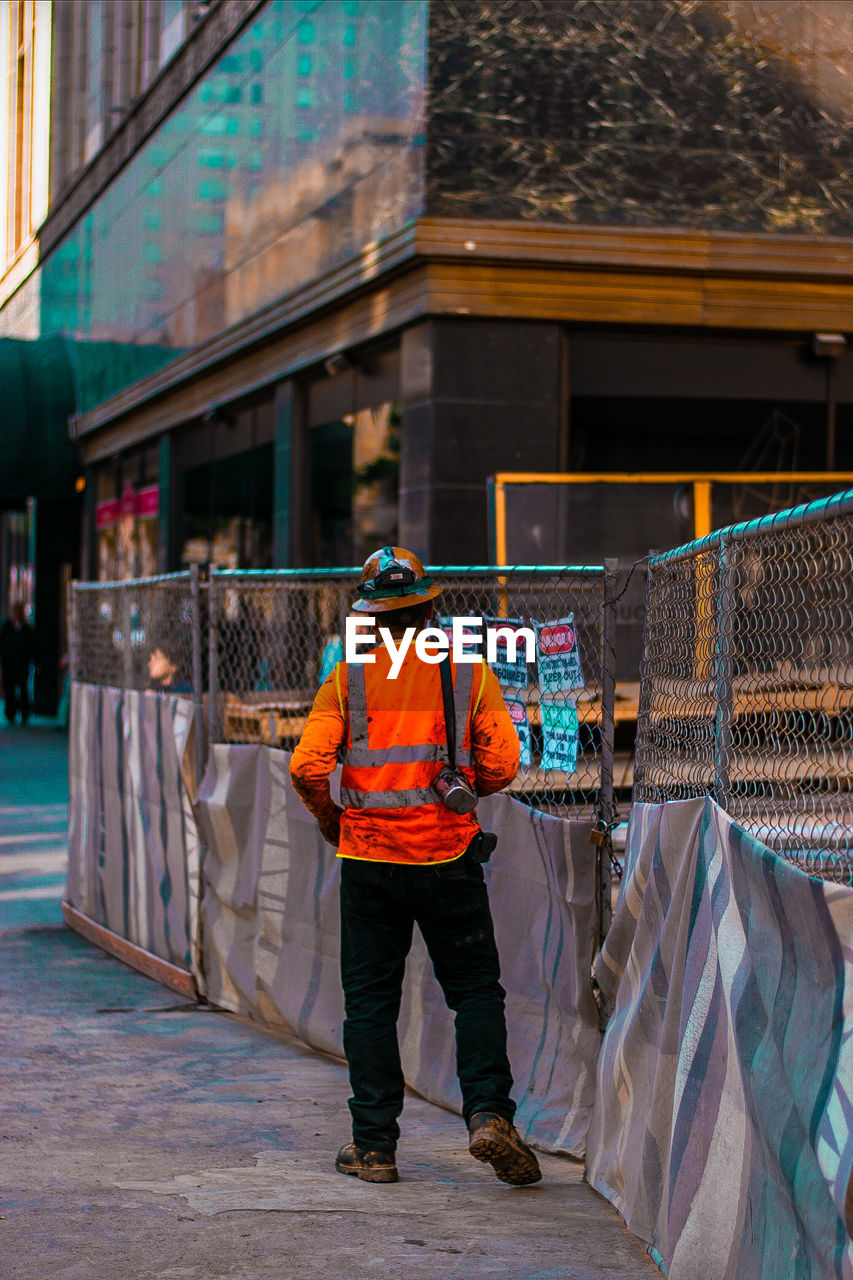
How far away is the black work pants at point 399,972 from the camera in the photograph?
16.3ft

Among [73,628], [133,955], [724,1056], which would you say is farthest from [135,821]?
[724,1056]

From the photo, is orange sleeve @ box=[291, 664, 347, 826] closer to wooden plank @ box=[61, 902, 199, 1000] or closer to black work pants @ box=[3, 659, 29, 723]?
wooden plank @ box=[61, 902, 199, 1000]

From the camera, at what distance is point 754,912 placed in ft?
11.7

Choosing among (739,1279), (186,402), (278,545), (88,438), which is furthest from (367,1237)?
(88,438)

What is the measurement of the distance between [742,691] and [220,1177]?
7.03 ft

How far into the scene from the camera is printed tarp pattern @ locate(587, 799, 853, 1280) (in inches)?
121

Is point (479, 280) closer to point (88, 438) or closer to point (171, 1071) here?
point (171, 1071)

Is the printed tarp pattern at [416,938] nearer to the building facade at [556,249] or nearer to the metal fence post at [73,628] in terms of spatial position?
the metal fence post at [73,628]

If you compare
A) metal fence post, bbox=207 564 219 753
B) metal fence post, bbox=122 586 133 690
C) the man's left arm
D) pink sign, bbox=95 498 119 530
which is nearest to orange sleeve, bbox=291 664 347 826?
the man's left arm

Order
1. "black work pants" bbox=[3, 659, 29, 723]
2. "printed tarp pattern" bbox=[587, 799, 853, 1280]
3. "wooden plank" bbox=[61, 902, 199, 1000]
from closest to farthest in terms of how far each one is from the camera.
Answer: "printed tarp pattern" bbox=[587, 799, 853, 1280] → "wooden plank" bbox=[61, 902, 199, 1000] → "black work pants" bbox=[3, 659, 29, 723]

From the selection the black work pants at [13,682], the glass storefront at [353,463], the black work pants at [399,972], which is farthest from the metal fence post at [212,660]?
the black work pants at [13,682]

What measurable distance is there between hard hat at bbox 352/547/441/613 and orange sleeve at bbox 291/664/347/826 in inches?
10.4

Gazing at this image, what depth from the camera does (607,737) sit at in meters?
5.48

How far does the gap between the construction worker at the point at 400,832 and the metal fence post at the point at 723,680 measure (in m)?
0.99
